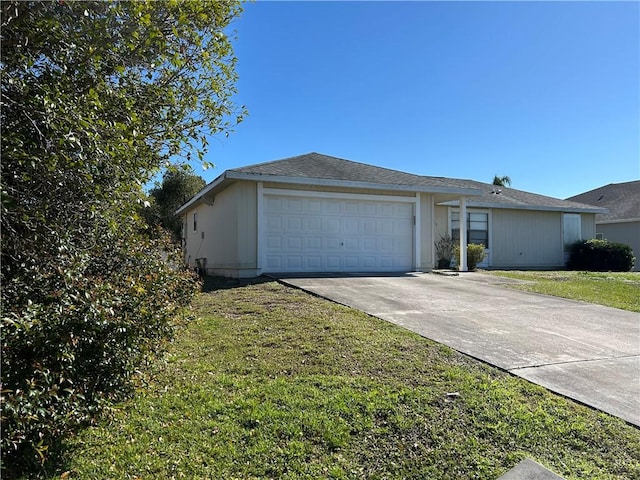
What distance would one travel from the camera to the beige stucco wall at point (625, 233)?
21.9 meters

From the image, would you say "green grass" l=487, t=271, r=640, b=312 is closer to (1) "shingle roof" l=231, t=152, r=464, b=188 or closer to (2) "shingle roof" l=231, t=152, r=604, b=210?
(2) "shingle roof" l=231, t=152, r=604, b=210

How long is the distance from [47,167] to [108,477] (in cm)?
187

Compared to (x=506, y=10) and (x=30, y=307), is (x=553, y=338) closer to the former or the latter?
(x=30, y=307)

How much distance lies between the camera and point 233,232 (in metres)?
11.5

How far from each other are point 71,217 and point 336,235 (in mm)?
9754

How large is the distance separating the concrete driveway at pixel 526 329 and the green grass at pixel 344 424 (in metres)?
0.44

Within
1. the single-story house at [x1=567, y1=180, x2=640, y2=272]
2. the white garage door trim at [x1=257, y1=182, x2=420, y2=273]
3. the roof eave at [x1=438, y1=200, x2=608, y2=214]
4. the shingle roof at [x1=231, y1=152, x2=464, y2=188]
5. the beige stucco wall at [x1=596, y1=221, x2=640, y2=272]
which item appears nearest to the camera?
the white garage door trim at [x1=257, y1=182, x2=420, y2=273]

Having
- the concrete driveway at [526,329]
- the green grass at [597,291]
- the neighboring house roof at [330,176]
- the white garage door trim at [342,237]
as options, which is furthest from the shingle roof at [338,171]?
the green grass at [597,291]

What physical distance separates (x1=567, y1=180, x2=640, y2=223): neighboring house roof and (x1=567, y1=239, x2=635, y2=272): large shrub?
18.1ft

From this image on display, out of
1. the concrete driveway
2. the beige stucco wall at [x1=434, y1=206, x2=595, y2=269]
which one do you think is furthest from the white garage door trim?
the beige stucco wall at [x1=434, y1=206, x2=595, y2=269]

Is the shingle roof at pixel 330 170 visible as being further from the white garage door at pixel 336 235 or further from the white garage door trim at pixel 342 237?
the white garage door at pixel 336 235

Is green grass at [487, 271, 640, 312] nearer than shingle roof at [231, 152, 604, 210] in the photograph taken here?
Yes

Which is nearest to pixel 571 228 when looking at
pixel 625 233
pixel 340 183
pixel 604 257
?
pixel 604 257

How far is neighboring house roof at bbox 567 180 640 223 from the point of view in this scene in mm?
22750
